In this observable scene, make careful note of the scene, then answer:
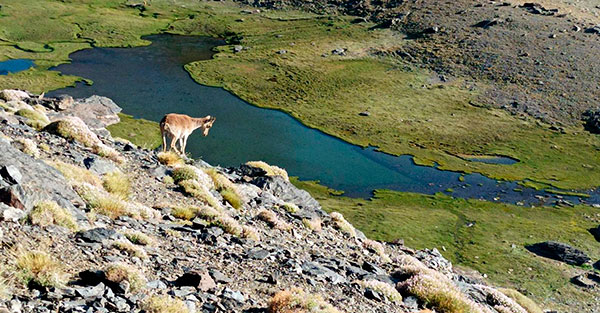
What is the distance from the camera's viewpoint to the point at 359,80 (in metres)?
99.5

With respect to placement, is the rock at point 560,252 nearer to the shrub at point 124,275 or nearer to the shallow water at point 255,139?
the shallow water at point 255,139

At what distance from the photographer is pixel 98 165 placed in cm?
2395

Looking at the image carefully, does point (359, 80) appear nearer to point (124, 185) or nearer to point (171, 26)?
point (171, 26)

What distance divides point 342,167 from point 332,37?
6120cm

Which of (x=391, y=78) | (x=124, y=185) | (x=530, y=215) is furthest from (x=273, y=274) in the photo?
(x=391, y=78)

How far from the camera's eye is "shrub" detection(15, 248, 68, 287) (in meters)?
11.6

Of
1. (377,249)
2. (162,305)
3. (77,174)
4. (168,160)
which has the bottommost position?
(377,249)

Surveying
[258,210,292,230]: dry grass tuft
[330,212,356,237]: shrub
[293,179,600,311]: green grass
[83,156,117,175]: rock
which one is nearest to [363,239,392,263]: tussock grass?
[330,212,356,237]: shrub

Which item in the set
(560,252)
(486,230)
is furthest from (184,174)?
(486,230)

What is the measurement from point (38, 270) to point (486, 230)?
45.3 metres

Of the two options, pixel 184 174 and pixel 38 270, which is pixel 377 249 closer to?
pixel 184 174

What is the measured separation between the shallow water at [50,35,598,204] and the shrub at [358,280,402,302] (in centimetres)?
4066

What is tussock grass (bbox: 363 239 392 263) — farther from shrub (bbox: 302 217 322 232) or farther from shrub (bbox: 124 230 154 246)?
shrub (bbox: 124 230 154 246)

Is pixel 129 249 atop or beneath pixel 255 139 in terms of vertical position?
atop
